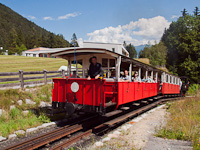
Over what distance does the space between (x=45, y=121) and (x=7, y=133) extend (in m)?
1.53

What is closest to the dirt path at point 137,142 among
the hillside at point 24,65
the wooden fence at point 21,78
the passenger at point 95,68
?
the passenger at point 95,68

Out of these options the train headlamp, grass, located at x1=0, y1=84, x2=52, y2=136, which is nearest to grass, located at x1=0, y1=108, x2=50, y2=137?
grass, located at x1=0, y1=84, x2=52, y2=136

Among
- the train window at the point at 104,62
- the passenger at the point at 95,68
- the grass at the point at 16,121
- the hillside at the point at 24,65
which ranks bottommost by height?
the grass at the point at 16,121

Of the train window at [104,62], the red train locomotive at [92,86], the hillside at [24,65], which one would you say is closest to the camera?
the red train locomotive at [92,86]

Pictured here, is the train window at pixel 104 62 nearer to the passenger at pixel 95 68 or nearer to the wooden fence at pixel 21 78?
the passenger at pixel 95 68

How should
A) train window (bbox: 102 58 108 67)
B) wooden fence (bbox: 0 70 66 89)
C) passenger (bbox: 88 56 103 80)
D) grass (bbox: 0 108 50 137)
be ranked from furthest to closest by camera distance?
wooden fence (bbox: 0 70 66 89) < train window (bbox: 102 58 108 67) < passenger (bbox: 88 56 103 80) < grass (bbox: 0 108 50 137)

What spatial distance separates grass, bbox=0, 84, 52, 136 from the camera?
256 inches

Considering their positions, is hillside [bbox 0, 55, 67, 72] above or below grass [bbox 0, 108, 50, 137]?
above

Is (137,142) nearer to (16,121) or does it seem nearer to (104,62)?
(104,62)

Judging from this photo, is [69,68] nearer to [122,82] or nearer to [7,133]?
[122,82]

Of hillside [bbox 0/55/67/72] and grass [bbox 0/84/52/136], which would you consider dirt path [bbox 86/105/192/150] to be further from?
hillside [bbox 0/55/67/72]

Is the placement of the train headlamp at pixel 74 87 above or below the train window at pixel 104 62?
below

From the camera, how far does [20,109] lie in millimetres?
8422

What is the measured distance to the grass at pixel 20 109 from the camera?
6.49 metres
